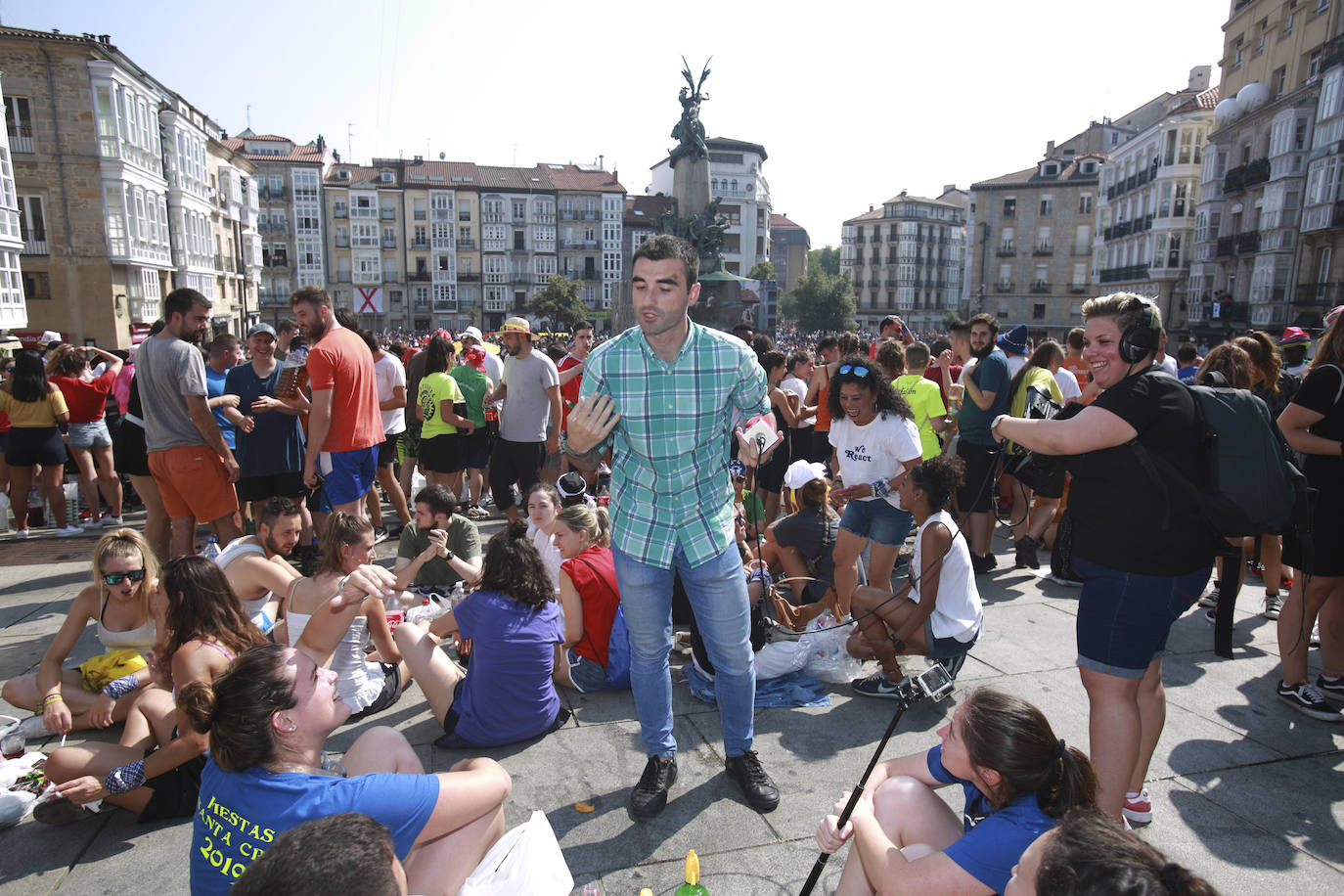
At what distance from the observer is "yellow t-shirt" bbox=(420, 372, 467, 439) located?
7074 mm

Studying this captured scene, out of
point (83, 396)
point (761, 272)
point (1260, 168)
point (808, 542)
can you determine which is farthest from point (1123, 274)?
point (83, 396)

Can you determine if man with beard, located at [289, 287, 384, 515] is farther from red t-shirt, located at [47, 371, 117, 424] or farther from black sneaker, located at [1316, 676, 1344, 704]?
black sneaker, located at [1316, 676, 1344, 704]

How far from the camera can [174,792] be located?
2.93 meters

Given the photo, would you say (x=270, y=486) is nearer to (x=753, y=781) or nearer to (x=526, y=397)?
(x=526, y=397)

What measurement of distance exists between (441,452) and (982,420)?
15.7 ft

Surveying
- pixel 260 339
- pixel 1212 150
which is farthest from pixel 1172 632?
pixel 1212 150

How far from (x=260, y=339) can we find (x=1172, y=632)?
6.95 metres

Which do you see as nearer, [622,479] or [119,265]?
[622,479]

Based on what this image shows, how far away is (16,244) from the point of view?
76.6 feet

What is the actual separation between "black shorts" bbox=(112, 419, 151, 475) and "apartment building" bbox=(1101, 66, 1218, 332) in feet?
139

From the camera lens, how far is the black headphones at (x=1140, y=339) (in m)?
2.53

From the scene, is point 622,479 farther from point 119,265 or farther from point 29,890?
point 119,265

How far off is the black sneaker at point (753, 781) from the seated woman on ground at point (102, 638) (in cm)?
266

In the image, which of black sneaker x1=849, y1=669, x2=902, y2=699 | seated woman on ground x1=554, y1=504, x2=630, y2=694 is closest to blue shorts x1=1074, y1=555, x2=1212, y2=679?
black sneaker x1=849, y1=669, x2=902, y2=699
